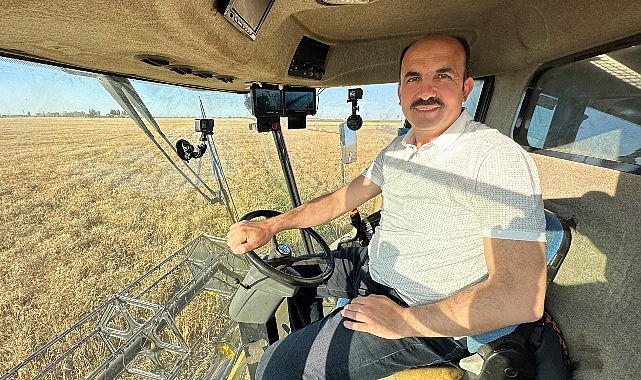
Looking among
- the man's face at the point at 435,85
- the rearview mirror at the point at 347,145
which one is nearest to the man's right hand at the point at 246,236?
the man's face at the point at 435,85

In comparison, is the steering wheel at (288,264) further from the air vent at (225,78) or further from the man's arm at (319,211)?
the air vent at (225,78)

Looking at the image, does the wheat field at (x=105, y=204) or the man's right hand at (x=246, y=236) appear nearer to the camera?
the man's right hand at (x=246, y=236)

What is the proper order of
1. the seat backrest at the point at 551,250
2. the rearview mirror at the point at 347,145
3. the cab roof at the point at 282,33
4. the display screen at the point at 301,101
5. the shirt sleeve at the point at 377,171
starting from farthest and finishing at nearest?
the rearview mirror at the point at 347,145
the display screen at the point at 301,101
the shirt sleeve at the point at 377,171
the seat backrest at the point at 551,250
the cab roof at the point at 282,33

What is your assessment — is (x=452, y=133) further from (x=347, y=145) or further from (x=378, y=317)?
(x=347, y=145)

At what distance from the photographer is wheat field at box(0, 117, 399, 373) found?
466 centimetres

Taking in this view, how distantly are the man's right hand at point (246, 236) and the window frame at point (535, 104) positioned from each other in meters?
1.49

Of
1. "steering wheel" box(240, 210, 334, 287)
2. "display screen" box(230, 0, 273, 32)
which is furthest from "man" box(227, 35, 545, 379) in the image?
"display screen" box(230, 0, 273, 32)

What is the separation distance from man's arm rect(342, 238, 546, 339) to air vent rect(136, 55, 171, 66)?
4.47 feet

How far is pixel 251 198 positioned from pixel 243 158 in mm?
2835

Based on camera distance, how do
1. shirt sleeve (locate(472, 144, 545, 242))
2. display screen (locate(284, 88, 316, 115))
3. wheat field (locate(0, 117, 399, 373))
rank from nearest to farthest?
shirt sleeve (locate(472, 144, 545, 242)), display screen (locate(284, 88, 316, 115)), wheat field (locate(0, 117, 399, 373))

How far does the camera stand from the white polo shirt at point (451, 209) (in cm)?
113

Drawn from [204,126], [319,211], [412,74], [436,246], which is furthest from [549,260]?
[204,126]

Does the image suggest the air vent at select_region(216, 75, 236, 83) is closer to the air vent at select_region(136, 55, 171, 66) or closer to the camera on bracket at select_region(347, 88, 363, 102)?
the air vent at select_region(136, 55, 171, 66)

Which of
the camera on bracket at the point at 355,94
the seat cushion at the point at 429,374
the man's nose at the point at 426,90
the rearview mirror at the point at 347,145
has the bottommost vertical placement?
the seat cushion at the point at 429,374
